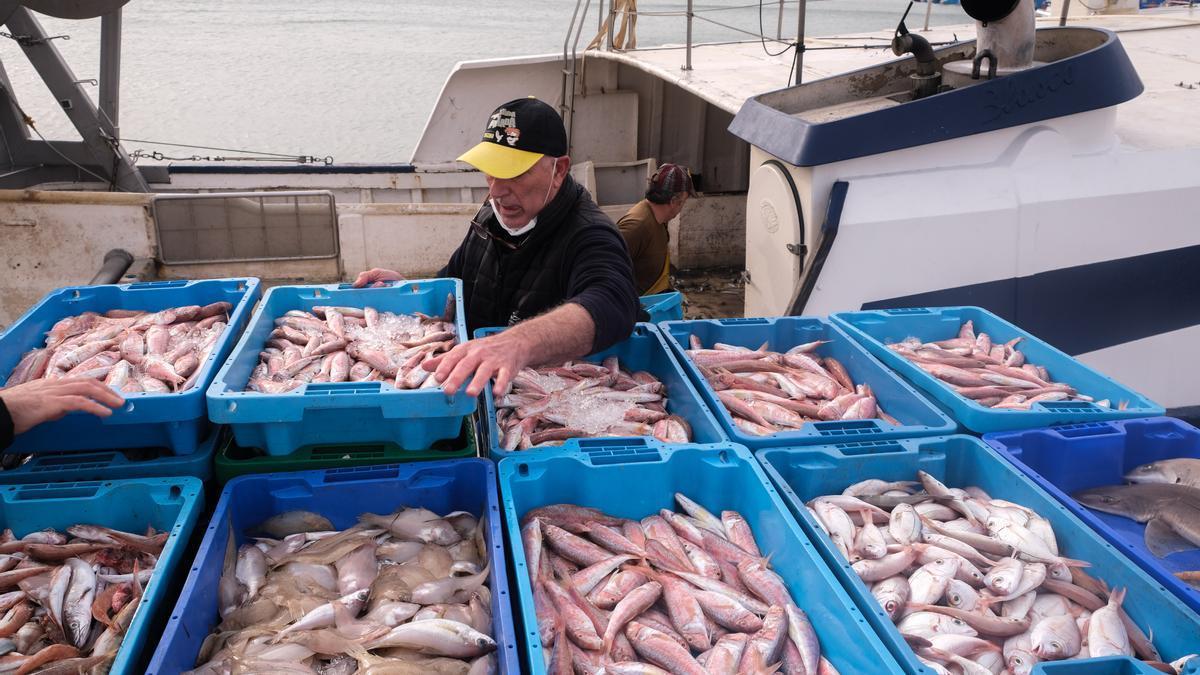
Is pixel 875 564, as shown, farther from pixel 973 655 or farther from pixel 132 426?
pixel 132 426

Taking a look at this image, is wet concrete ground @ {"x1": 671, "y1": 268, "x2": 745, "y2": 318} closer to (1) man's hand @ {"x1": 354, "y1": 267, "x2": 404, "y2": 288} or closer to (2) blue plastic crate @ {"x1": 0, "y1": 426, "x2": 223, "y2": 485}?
(1) man's hand @ {"x1": 354, "y1": 267, "x2": 404, "y2": 288}

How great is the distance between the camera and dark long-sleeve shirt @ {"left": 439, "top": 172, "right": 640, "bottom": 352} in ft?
8.71

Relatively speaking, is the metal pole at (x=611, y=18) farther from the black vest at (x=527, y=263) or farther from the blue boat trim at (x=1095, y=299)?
the black vest at (x=527, y=263)

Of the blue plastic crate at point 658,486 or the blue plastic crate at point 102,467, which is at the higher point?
the blue plastic crate at point 102,467

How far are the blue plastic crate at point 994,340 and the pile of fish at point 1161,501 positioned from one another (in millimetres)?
213

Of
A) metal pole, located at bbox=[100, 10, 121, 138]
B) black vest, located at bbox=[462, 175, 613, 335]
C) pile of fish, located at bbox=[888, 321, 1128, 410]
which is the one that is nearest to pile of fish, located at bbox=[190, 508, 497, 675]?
black vest, located at bbox=[462, 175, 613, 335]

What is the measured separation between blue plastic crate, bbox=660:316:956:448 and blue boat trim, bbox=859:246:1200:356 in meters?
1.03

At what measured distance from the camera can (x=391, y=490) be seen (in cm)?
219

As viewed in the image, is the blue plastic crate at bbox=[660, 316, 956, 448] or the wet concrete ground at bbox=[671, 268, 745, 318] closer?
the blue plastic crate at bbox=[660, 316, 956, 448]

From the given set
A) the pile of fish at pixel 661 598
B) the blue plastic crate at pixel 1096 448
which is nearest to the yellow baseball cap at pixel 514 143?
the pile of fish at pixel 661 598

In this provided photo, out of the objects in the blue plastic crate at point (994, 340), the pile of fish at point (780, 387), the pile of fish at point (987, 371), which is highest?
the blue plastic crate at point (994, 340)

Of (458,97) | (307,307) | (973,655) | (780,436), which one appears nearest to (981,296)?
(780,436)

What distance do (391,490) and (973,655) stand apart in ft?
4.97

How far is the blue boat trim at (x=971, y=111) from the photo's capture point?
390 cm
